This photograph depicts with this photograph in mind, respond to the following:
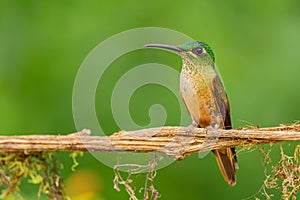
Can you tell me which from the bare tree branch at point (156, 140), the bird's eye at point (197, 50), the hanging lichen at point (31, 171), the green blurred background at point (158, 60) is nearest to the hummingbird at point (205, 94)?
the bird's eye at point (197, 50)

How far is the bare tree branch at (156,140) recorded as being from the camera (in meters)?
2.00

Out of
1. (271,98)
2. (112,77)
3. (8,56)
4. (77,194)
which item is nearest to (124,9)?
(112,77)

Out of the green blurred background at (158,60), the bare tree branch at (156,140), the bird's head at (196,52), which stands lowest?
the bare tree branch at (156,140)

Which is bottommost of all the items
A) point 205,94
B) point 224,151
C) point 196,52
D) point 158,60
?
point 224,151

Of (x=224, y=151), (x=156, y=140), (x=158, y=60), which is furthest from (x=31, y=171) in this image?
(x=158, y=60)

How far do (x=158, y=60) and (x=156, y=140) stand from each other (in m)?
3.02

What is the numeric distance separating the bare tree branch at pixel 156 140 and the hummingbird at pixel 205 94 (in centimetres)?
79

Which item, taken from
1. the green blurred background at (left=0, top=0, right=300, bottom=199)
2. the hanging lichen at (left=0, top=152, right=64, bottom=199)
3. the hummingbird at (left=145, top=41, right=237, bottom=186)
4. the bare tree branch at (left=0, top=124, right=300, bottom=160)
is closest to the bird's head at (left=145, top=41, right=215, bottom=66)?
the hummingbird at (left=145, top=41, right=237, bottom=186)

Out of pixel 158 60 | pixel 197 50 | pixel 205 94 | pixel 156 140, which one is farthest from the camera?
pixel 158 60

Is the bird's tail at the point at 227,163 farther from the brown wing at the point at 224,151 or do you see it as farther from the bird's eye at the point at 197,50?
the bird's eye at the point at 197,50

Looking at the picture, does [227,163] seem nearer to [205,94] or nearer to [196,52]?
Result: [205,94]

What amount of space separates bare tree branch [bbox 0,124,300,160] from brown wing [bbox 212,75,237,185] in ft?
2.47

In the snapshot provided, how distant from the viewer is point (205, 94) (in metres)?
3.13

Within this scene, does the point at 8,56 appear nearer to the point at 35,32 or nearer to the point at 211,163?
the point at 35,32
